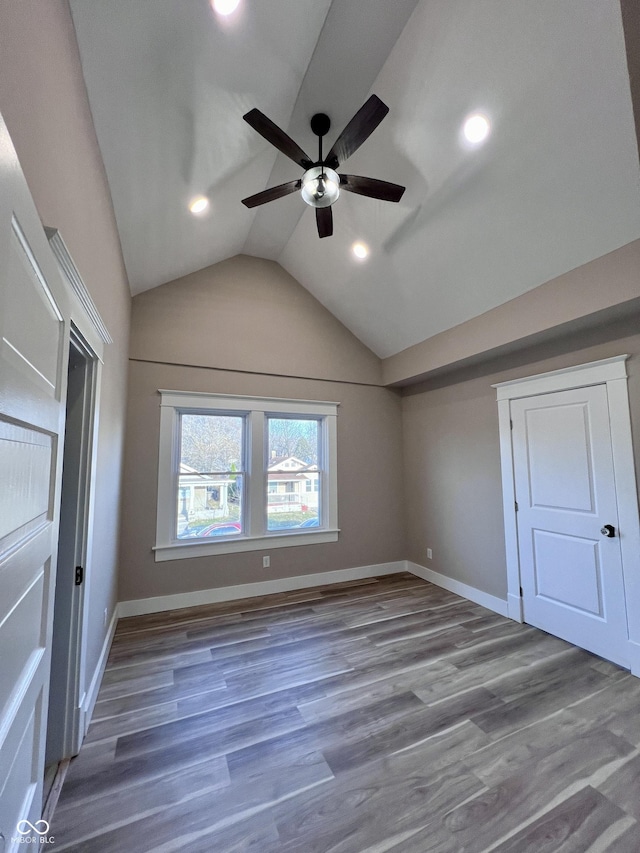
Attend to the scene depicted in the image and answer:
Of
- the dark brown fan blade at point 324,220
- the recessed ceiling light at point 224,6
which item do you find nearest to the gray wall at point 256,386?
the dark brown fan blade at point 324,220

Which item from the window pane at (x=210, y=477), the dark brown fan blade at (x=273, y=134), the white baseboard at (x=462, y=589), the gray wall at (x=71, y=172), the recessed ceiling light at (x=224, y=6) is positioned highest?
the recessed ceiling light at (x=224, y=6)

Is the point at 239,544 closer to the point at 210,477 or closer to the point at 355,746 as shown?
the point at 210,477

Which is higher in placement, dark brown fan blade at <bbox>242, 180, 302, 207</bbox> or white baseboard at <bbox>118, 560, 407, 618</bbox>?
dark brown fan blade at <bbox>242, 180, 302, 207</bbox>

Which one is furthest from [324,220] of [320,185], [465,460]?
[465,460]

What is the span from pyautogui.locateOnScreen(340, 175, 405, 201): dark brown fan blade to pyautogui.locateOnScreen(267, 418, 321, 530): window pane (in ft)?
8.31

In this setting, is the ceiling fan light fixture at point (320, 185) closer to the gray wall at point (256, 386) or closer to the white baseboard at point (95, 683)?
the gray wall at point (256, 386)

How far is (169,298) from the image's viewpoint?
375 cm

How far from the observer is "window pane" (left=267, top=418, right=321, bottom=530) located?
163 inches

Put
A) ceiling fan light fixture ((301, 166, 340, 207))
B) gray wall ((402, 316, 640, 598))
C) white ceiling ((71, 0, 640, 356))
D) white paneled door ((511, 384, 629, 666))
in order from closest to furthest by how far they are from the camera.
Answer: white ceiling ((71, 0, 640, 356)) → ceiling fan light fixture ((301, 166, 340, 207)) → white paneled door ((511, 384, 629, 666)) → gray wall ((402, 316, 640, 598))

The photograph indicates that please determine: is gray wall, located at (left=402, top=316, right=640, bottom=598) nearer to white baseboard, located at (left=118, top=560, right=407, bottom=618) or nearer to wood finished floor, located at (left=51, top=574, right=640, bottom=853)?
white baseboard, located at (left=118, top=560, right=407, bottom=618)

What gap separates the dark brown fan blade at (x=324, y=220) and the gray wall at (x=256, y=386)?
162 centimetres

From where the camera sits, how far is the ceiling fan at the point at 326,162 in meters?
1.83

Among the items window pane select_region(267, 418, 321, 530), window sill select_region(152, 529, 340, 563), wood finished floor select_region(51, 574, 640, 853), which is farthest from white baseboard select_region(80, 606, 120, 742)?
window pane select_region(267, 418, 321, 530)

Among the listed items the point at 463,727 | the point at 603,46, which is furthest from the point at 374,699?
the point at 603,46
